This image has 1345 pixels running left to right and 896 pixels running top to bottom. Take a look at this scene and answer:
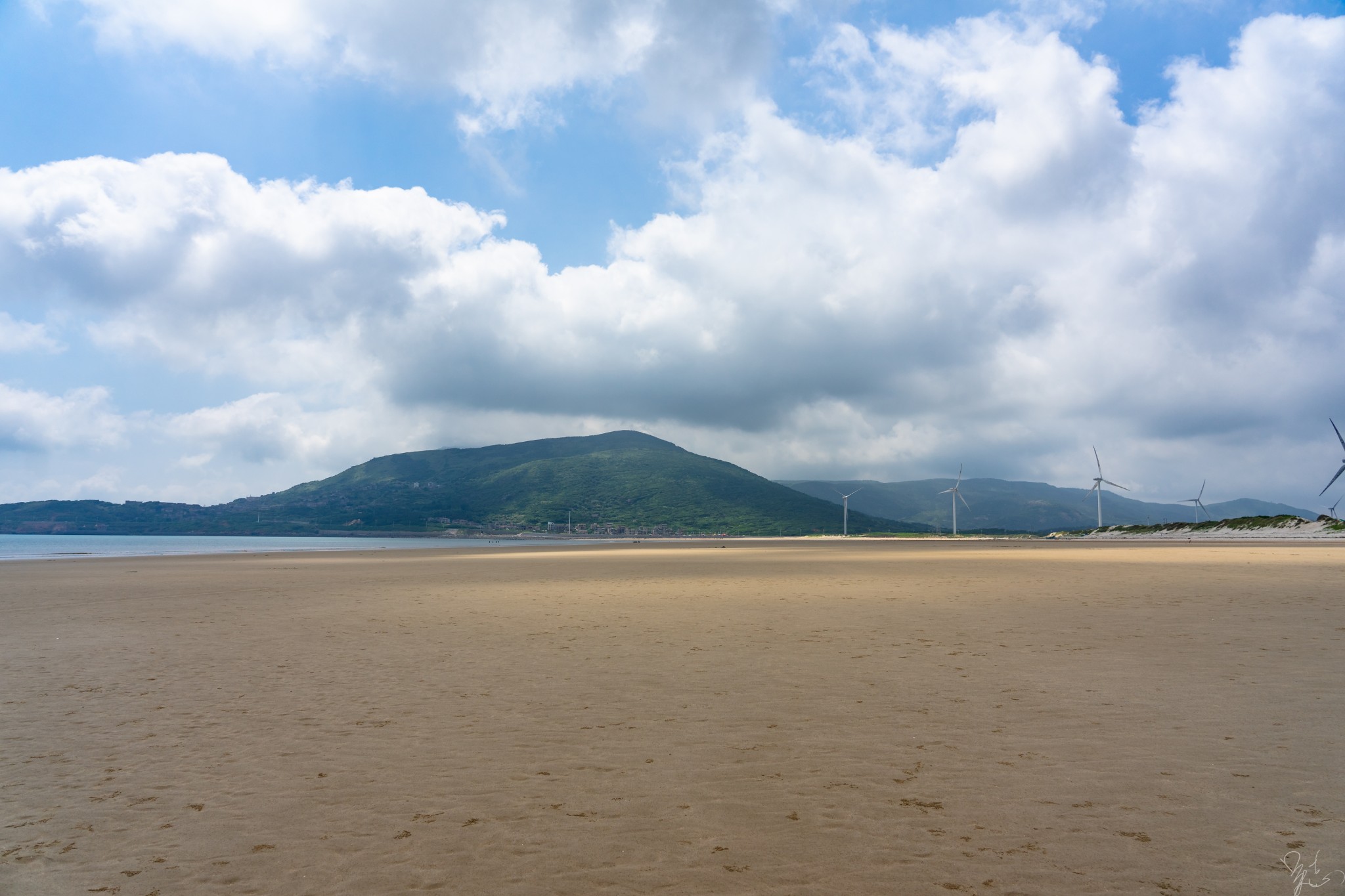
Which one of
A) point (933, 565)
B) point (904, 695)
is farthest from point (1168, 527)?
point (904, 695)

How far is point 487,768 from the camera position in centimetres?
828

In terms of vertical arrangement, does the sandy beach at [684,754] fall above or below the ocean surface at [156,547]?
above

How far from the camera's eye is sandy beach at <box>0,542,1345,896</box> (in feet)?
19.2

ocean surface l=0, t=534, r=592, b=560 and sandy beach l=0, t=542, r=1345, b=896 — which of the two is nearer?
sandy beach l=0, t=542, r=1345, b=896

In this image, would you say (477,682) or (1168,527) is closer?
(477,682)

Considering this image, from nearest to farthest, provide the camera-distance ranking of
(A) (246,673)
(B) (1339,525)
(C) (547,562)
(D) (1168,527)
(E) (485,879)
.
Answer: (E) (485,879)
(A) (246,673)
(C) (547,562)
(B) (1339,525)
(D) (1168,527)

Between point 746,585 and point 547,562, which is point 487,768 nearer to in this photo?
point 746,585

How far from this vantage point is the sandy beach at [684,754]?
584cm

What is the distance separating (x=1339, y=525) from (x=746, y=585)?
111m

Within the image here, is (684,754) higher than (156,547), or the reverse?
(684,754)

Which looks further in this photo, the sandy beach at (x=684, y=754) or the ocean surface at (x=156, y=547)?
the ocean surface at (x=156, y=547)

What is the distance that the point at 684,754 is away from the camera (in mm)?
8680

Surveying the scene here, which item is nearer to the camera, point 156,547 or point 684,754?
point 684,754

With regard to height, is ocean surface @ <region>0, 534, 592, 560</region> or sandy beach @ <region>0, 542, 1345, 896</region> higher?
sandy beach @ <region>0, 542, 1345, 896</region>
